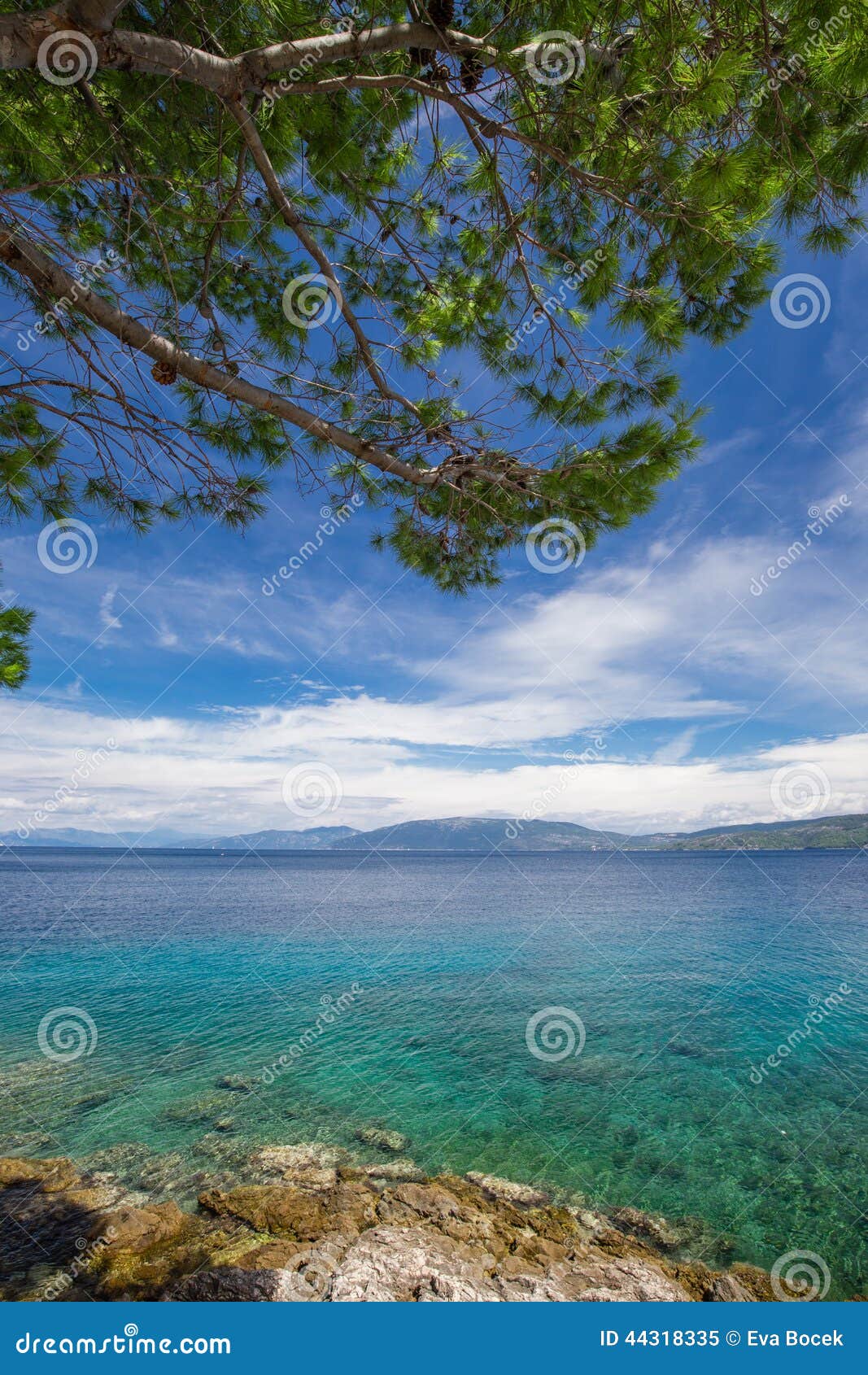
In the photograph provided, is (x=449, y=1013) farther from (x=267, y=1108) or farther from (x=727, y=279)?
(x=727, y=279)

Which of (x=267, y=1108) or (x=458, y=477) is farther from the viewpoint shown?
(x=267, y=1108)

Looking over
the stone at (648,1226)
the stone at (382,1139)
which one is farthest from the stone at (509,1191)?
the stone at (382,1139)

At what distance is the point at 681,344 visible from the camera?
3902 mm

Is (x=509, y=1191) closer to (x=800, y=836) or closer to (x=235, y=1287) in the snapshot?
(x=235, y=1287)

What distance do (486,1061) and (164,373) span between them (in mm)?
11491

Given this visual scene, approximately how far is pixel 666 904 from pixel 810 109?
42.4 m

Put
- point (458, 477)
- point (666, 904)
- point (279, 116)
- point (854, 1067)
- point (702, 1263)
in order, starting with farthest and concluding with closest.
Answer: point (666, 904)
point (854, 1067)
point (702, 1263)
point (458, 477)
point (279, 116)

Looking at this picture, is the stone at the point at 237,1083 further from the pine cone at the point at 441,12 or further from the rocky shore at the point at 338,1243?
the pine cone at the point at 441,12

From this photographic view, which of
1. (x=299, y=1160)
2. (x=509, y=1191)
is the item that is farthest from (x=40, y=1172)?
(x=509, y=1191)

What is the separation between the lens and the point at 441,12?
2.60 meters

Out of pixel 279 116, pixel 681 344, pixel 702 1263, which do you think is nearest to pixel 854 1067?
pixel 702 1263

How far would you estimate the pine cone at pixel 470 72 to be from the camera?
280cm

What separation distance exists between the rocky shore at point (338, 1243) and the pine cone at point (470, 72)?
781cm

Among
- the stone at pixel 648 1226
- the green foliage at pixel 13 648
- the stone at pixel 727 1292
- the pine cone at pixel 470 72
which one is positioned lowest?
the stone at pixel 648 1226
